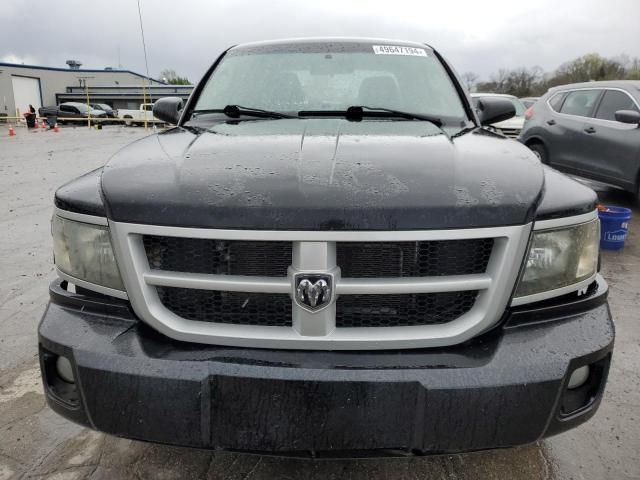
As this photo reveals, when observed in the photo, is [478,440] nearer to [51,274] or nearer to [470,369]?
[470,369]

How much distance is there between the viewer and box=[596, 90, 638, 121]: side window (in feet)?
21.0

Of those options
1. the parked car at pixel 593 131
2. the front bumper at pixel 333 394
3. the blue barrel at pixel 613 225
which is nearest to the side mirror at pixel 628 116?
the parked car at pixel 593 131

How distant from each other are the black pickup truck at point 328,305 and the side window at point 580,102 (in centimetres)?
608

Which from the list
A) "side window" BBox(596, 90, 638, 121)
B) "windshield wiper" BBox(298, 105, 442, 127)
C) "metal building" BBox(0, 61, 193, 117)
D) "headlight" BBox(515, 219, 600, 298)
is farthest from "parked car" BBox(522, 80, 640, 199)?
"metal building" BBox(0, 61, 193, 117)

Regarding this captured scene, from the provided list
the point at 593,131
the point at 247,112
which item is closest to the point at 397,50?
the point at 247,112

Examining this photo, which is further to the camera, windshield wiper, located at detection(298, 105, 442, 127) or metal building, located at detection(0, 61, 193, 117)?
metal building, located at detection(0, 61, 193, 117)

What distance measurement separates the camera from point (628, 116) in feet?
19.5

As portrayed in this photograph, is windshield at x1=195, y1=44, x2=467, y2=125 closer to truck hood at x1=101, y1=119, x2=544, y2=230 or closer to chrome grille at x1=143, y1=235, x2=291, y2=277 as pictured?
truck hood at x1=101, y1=119, x2=544, y2=230

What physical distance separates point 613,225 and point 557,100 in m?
3.44

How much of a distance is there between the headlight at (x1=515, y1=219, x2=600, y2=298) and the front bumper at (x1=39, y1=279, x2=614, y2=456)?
0.53 feet

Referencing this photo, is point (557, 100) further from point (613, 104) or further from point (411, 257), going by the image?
point (411, 257)

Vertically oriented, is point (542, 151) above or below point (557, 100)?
below

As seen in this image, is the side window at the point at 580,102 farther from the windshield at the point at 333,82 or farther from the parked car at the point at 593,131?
the windshield at the point at 333,82

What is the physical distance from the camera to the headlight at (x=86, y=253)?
1.57m
